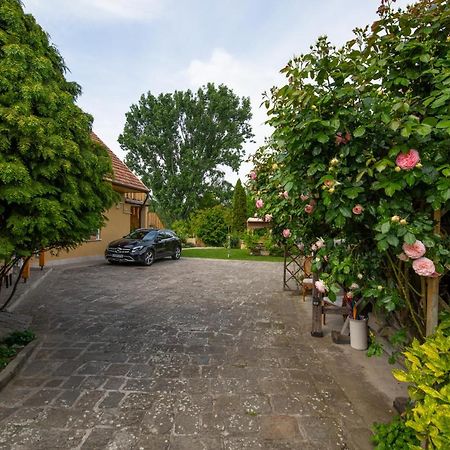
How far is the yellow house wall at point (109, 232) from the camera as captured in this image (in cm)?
1252

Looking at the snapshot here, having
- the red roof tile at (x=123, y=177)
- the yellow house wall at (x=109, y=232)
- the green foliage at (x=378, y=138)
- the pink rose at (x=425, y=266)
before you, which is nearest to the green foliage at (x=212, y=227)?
the yellow house wall at (x=109, y=232)

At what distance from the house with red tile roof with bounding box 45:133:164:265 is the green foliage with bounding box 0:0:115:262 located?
801 centimetres

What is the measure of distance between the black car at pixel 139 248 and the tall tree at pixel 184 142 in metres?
13.7

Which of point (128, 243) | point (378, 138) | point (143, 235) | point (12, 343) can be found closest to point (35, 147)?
point (12, 343)

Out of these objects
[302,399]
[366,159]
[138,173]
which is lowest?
[302,399]

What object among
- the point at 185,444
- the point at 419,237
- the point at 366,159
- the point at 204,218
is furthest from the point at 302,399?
the point at 204,218

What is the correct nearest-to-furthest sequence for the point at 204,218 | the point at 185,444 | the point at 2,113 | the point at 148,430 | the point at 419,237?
the point at 419,237 < the point at 185,444 < the point at 148,430 < the point at 2,113 < the point at 204,218

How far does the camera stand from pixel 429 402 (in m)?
1.67

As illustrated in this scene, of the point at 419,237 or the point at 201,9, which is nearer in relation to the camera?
the point at 419,237

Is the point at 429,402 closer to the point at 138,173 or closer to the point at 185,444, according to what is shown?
the point at 185,444

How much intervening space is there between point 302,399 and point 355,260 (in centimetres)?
163

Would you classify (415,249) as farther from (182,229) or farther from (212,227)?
(182,229)

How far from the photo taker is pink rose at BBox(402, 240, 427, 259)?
1.81 metres

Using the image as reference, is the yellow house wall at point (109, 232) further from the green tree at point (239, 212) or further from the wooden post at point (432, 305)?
the wooden post at point (432, 305)
